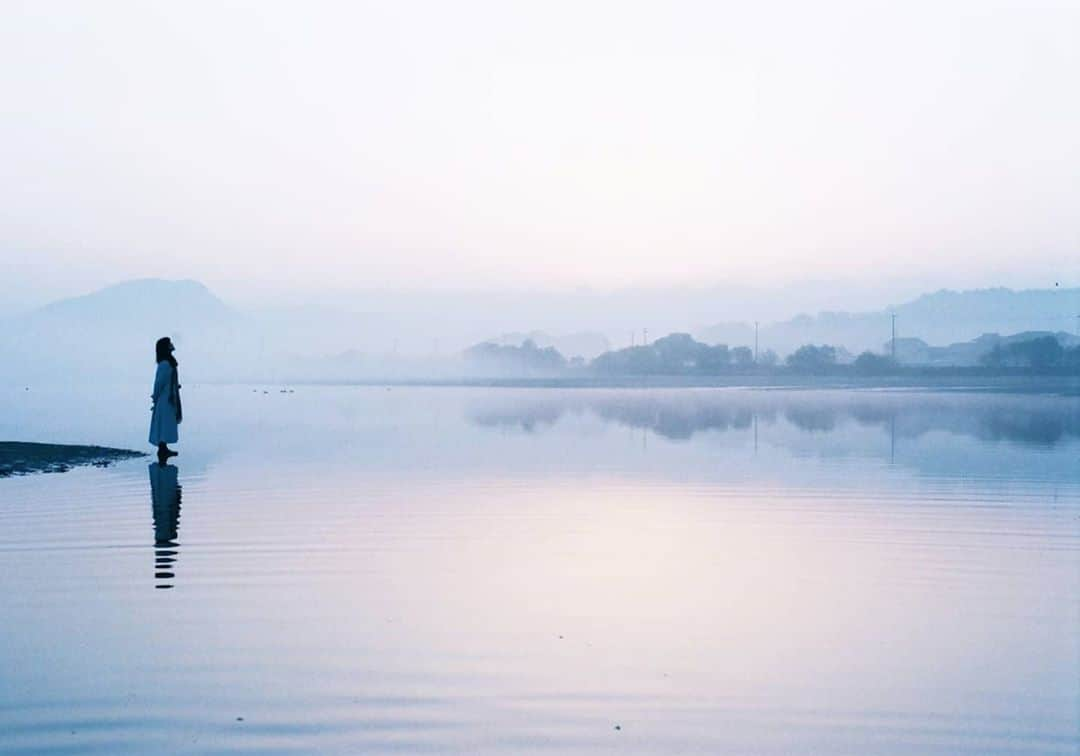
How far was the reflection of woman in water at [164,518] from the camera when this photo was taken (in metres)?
10.6

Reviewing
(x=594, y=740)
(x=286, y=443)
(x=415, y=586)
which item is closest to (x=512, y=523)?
(x=415, y=586)

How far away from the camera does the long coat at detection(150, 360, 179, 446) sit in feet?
70.4

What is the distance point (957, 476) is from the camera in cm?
1964

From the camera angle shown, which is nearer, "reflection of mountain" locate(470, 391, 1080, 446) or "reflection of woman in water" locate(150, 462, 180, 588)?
"reflection of woman in water" locate(150, 462, 180, 588)

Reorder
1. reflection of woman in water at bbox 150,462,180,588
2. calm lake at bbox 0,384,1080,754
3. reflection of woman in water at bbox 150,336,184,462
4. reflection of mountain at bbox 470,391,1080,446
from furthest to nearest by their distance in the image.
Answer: reflection of mountain at bbox 470,391,1080,446
reflection of woman in water at bbox 150,336,184,462
reflection of woman in water at bbox 150,462,180,588
calm lake at bbox 0,384,1080,754

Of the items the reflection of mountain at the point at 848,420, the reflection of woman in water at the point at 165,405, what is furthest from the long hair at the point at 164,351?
the reflection of mountain at the point at 848,420

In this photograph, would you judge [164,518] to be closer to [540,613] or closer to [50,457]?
[540,613]

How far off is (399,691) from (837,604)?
3.90 metres

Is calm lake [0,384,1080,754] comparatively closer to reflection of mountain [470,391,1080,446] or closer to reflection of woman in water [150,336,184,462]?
reflection of woman in water [150,336,184,462]

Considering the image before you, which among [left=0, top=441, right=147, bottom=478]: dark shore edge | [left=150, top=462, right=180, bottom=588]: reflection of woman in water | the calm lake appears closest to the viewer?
the calm lake

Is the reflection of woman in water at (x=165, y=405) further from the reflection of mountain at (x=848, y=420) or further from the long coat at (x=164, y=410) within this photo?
the reflection of mountain at (x=848, y=420)

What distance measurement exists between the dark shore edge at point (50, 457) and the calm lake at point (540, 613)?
914mm

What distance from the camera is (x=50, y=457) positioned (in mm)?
21594

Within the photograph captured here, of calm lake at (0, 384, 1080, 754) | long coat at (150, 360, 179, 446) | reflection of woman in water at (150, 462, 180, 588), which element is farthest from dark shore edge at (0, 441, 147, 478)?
reflection of woman in water at (150, 462, 180, 588)
